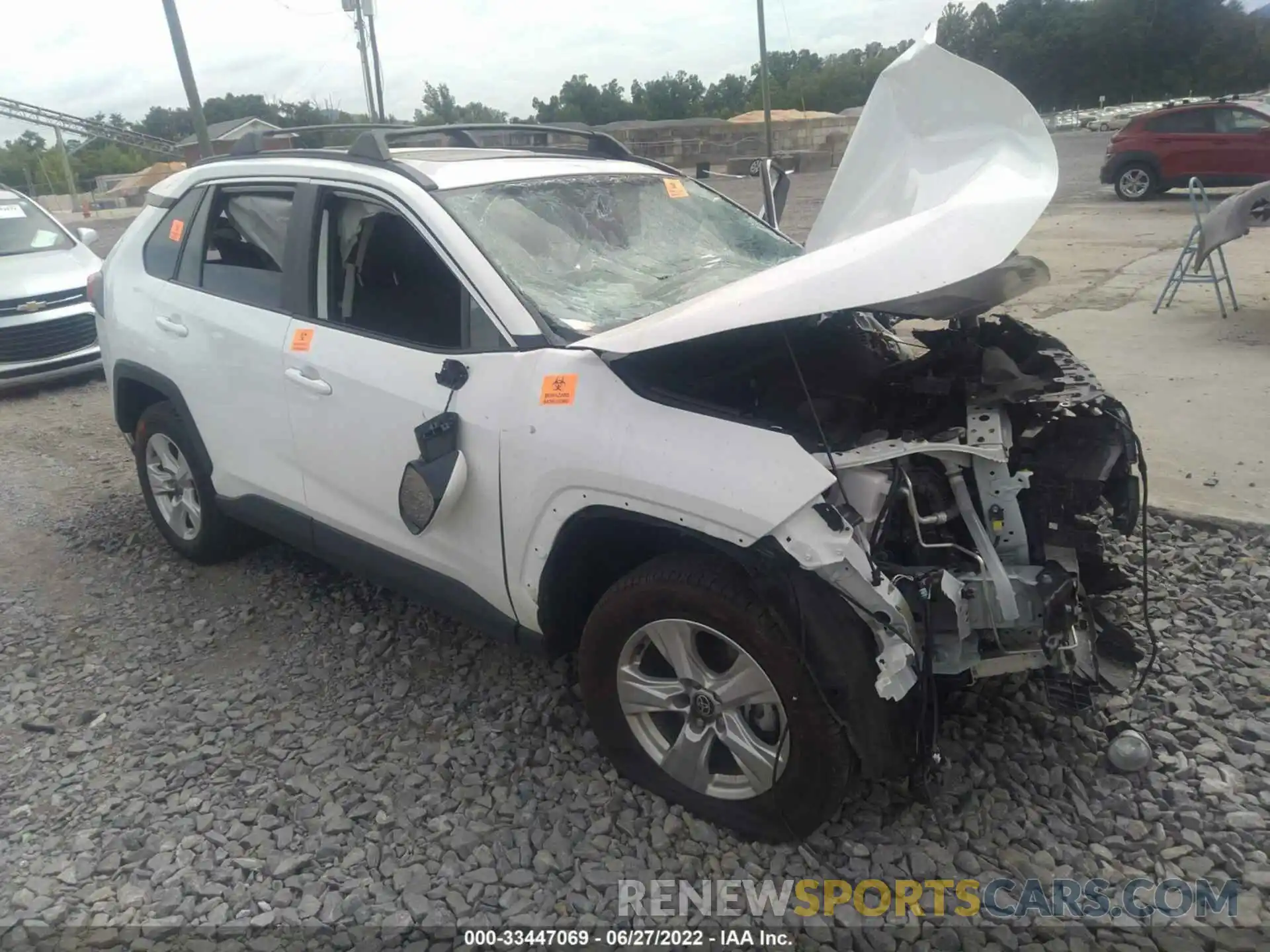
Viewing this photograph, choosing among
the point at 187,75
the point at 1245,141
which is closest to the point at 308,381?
the point at 187,75

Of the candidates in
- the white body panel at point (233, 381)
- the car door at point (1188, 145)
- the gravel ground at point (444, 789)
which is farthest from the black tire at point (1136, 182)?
the white body panel at point (233, 381)

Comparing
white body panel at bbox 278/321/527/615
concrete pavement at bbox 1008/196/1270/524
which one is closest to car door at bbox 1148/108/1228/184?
concrete pavement at bbox 1008/196/1270/524

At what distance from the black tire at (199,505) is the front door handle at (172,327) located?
1.14ft

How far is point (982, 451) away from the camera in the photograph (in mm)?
2396

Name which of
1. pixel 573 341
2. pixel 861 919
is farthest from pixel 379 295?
pixel 861 919

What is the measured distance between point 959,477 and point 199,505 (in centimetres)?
339

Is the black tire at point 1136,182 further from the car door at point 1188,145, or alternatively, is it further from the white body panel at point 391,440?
the white body panel at point 391,440

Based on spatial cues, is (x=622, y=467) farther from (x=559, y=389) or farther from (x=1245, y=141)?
(x=1245, y=141)

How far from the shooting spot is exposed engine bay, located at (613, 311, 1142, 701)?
233 cm

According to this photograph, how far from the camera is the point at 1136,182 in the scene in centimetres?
1691

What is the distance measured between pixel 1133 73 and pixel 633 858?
2975 inches

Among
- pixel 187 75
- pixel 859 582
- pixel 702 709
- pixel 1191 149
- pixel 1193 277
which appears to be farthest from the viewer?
pixel 1191 149

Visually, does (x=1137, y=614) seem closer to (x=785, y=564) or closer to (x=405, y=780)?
(x=785, y=564)

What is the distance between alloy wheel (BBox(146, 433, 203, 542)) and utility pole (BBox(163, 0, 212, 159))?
8308mm
